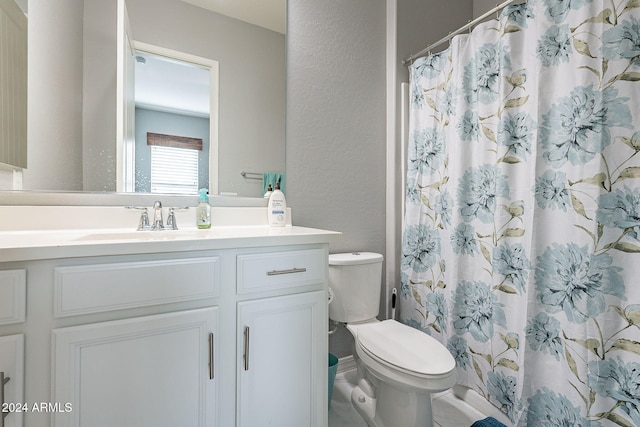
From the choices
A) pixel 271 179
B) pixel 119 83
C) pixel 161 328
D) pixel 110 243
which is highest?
pixel 119 83

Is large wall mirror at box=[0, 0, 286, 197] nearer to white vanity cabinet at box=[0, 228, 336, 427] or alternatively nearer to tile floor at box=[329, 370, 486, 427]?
white vanity cabinet at box=[0, 228, 336, 427]

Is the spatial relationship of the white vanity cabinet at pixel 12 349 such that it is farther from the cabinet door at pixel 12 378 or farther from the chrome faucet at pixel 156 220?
the chrome faucet at pixel 156 220

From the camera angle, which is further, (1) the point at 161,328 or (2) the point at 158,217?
(2) the point at 158,217

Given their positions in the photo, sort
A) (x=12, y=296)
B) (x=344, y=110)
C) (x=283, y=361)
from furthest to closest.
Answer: (x=344, y=110) → (x=283, y=361) → (x=12, y=296)

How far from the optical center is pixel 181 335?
931 mm

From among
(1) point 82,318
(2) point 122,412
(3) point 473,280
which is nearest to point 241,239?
(1) point 82,318

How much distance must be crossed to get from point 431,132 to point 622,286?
1055 mm

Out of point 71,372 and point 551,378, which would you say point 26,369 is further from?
point 551,378

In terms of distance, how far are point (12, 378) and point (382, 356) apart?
113 centimetres

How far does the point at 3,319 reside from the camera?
29.0 inches

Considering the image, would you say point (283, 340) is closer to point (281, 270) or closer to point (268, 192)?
point (281, 270)

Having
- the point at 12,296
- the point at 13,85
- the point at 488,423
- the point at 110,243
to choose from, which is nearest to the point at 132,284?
Result: the point at 110,243

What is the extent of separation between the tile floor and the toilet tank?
442 mm

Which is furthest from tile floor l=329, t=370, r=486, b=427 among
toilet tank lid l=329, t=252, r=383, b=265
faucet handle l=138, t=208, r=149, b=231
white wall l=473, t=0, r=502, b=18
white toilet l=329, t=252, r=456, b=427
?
white wall l=473, t=0, r=502, b=18
